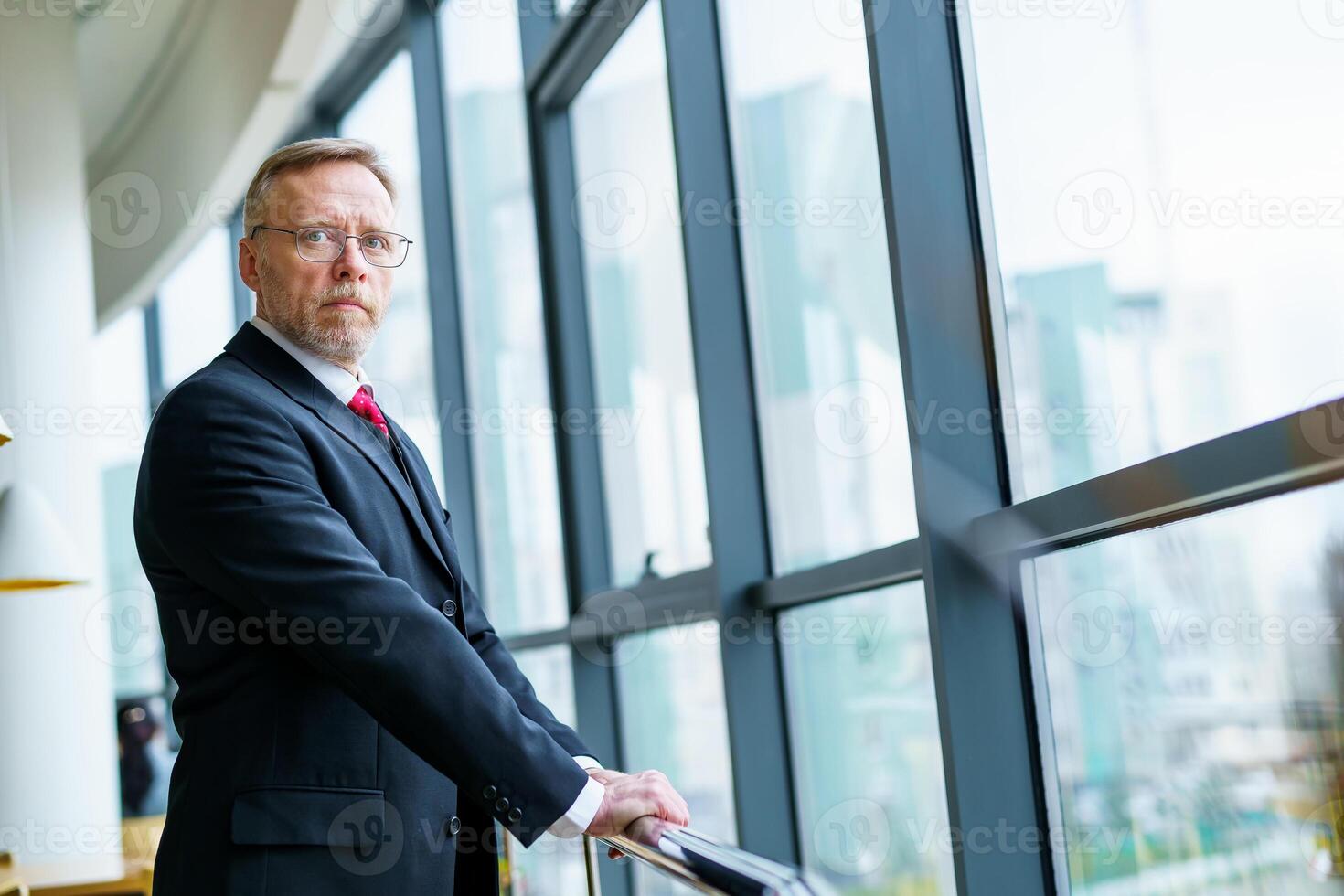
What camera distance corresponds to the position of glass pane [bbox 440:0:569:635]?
457 centimetres

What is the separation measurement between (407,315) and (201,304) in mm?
2927

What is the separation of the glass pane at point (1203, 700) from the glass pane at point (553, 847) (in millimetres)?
2429

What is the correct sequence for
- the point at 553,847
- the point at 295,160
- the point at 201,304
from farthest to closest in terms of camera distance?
the point at 201,304, the point at 553,847, the point at 295,160

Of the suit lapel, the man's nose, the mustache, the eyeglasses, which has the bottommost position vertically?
the suit lapel

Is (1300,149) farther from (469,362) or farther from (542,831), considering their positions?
(469,362)

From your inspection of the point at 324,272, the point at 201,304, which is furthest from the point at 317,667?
the point at 201,304

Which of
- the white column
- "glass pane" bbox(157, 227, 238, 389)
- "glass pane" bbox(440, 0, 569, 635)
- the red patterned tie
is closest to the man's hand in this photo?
the red patterned tie

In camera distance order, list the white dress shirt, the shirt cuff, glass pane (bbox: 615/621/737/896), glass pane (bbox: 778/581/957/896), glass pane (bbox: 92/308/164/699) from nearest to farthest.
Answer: the shirt cuff
the white dress shirt
glass pane (bbox: 778/581/957/896)
glass pane (bbox: 615/621/737/896)
glass pane (bbox: 92/308/164/699)

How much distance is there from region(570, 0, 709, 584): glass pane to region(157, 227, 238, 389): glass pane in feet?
14.6

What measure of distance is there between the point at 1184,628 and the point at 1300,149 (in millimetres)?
601

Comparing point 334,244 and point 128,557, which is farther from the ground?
point 128,557

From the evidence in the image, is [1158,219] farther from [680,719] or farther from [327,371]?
[680,719]

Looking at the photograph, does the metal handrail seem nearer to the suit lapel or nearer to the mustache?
the suit lapel

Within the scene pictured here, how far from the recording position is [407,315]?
19.0 ft
